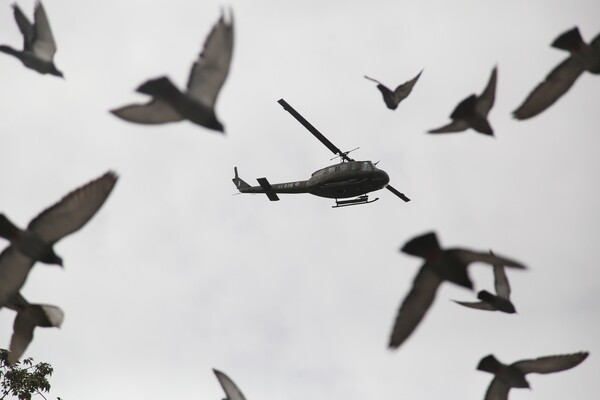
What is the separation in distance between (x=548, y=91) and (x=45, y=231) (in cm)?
450

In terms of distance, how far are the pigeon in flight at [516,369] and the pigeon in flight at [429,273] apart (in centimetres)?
108

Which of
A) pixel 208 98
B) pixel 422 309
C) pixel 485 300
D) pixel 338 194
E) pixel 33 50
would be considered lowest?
pixel 422 309

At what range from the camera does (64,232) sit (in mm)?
6473

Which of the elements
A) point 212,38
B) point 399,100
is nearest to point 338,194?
point 399,100

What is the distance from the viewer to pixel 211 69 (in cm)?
639

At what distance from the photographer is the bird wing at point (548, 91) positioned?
7129mm

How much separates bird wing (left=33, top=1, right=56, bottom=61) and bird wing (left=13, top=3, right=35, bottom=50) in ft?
0.16

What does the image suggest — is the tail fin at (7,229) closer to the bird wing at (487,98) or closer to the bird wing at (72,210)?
the bird wing at (72,210)

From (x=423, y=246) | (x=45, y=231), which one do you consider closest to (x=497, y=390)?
(x=423, y=246)

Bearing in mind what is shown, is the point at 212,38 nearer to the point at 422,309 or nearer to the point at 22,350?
the point at 422,309

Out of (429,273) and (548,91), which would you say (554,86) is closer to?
(548,91)

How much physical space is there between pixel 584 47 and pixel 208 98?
10.3ft

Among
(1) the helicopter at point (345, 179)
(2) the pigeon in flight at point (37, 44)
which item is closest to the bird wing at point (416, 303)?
(2) the pigeon in flight at point (37, 44)

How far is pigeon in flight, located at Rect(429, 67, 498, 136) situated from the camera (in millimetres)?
7070
